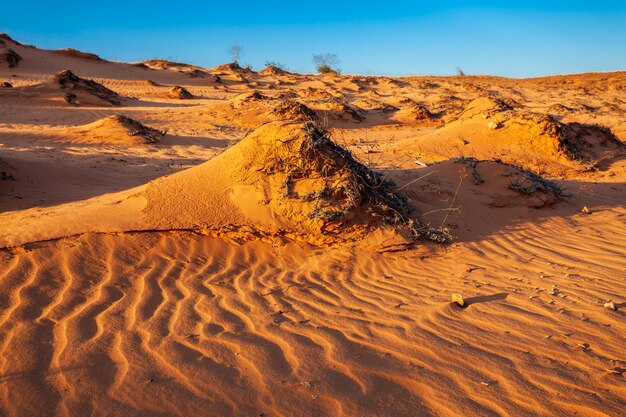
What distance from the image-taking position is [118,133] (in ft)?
36.7

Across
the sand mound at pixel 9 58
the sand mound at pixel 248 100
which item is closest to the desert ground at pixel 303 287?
the sand mound at pixel 248 100

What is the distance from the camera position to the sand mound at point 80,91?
1557 centimetres

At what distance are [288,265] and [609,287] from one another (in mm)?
2785

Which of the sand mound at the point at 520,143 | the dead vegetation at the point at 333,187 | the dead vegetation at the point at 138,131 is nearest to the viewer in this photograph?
the dead vegetation at the point at 333,187

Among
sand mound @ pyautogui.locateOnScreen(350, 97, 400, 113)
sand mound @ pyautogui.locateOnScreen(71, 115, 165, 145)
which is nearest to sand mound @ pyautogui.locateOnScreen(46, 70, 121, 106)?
sand mound @ pyautogui.locateOnScreen(71, 115, 165, 145)

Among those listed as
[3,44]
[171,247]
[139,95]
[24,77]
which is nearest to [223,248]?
[171,247]

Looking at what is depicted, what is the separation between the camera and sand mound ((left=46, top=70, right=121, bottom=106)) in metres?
15.6

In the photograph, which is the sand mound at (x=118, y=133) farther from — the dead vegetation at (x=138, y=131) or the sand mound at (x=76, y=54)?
the sand mound at (x=76, y=54)

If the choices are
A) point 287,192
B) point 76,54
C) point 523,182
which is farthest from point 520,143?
point 76,54

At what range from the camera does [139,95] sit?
20172 mm

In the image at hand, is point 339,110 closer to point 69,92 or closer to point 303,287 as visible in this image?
point 69,92

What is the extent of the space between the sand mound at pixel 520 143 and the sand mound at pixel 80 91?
35.5ft

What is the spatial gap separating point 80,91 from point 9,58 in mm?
10980

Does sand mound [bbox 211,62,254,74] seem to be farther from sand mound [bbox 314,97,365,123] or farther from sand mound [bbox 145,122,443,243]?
sand mound [bbox 145,122,443,243]
